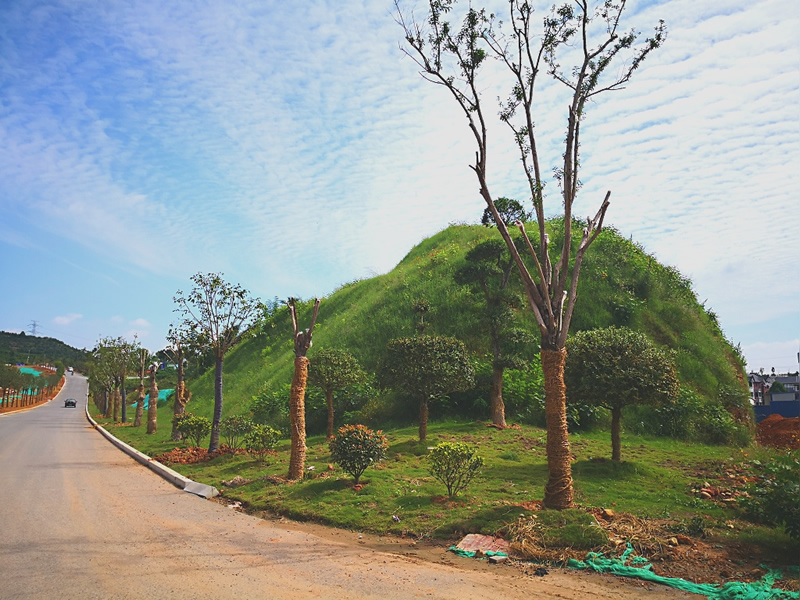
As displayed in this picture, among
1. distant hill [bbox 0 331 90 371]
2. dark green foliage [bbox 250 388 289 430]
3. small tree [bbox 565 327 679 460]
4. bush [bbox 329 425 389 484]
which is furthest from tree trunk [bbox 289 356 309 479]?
distant hill [bbox 0 331 90 371]

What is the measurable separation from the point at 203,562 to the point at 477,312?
1826 cm

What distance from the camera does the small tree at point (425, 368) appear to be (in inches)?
623

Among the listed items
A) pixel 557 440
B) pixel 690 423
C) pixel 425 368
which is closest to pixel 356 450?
pixel 557 440

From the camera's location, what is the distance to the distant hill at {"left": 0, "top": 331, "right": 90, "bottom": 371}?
12862cm

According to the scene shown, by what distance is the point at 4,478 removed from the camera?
13.3 meters

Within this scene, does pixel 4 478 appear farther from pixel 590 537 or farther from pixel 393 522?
pixel 590 537

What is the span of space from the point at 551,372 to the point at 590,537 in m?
2.68

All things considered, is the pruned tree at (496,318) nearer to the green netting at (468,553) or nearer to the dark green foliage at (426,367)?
the dark green foliage at (426,367)

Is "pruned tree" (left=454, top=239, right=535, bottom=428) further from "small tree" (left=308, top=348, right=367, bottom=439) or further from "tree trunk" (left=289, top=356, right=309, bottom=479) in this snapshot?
"tree trunk" (left=289, top=356, right=309, bottom=479)

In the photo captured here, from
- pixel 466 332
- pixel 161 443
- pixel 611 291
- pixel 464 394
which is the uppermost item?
pixel 611 291

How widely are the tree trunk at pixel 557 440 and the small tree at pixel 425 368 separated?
6773mm

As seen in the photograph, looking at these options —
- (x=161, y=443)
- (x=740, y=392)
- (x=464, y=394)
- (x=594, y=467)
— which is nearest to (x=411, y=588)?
(x=594, y=467)

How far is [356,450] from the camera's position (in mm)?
11086

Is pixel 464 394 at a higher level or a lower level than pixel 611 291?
lower
